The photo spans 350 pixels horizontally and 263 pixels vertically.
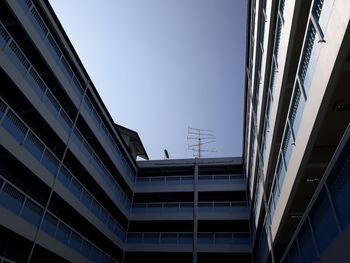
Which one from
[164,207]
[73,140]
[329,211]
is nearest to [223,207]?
[164,207]

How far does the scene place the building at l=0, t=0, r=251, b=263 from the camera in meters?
12.9

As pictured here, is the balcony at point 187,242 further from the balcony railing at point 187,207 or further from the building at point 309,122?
the building at point 309,122

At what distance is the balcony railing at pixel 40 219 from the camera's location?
11633 millimetres

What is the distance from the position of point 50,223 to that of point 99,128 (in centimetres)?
790

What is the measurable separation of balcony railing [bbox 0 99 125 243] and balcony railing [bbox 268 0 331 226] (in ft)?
33.3

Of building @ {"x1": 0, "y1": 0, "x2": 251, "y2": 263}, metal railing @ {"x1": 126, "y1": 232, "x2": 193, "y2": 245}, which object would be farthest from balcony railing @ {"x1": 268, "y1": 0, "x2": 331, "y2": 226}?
metal railing @ {"x1": 126, "y1": 232, "x2": 193, "y2": 245}

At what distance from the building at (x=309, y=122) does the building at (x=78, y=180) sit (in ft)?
32.7

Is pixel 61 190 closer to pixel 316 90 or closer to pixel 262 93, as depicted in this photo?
pixel 262 93

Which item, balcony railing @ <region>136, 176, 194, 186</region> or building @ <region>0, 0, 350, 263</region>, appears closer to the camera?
building @ <region>0, 0, 350, 263</region>

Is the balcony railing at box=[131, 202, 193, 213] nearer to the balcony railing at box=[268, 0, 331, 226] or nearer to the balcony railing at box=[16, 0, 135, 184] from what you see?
the balcony railing at box=[16, 0, 135, 184]

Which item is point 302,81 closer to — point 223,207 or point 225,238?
point 225,238

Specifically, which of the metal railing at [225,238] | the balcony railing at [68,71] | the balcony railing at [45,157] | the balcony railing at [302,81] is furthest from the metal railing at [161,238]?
the balcony railing at [302,81]

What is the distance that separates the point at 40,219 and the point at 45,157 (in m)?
2.84

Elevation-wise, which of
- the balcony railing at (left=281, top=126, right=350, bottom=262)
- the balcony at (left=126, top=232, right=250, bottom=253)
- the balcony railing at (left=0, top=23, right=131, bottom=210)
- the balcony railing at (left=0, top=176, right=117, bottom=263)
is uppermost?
the balcony railing at (left=0, top=23, right=131, bottom=210)
